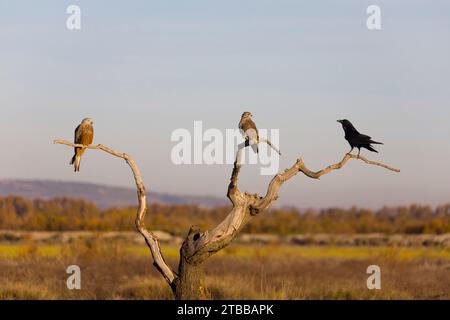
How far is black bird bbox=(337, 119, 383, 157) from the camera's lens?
39.4 feet

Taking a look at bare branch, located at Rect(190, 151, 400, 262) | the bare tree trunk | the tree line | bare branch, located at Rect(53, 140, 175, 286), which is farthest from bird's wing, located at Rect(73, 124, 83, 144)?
the tree line

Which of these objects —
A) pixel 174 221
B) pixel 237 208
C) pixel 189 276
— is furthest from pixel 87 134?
pixel 174 221

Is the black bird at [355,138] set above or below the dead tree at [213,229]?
above

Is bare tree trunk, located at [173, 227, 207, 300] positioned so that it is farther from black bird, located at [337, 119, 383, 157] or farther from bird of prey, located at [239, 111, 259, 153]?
black bird, located at [337, 119, 383, 157]

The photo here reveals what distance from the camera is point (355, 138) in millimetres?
12180

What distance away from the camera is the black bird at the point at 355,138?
12.0 m

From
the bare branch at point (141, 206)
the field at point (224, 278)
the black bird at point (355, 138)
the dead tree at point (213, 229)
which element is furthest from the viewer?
the field at point (224, 278)

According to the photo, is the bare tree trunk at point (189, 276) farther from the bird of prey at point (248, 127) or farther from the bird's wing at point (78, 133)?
the bird's wing at point (78, 133)

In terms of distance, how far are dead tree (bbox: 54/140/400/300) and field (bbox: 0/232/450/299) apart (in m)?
4.63

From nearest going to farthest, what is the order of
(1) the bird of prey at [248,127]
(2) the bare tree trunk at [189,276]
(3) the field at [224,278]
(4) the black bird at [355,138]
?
(2) the bare tree trunk at [189,276] → (1) the bird of prey at [248,127] → (4) the black bird at [355,138] → (3) the field at [224,278]

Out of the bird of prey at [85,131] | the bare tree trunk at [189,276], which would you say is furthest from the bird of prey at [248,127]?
the bird of prey at [85,131]

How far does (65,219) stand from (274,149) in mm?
52351

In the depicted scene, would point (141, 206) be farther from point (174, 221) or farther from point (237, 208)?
point (174, 221)

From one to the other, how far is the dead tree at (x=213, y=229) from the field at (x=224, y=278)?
4634 mm
